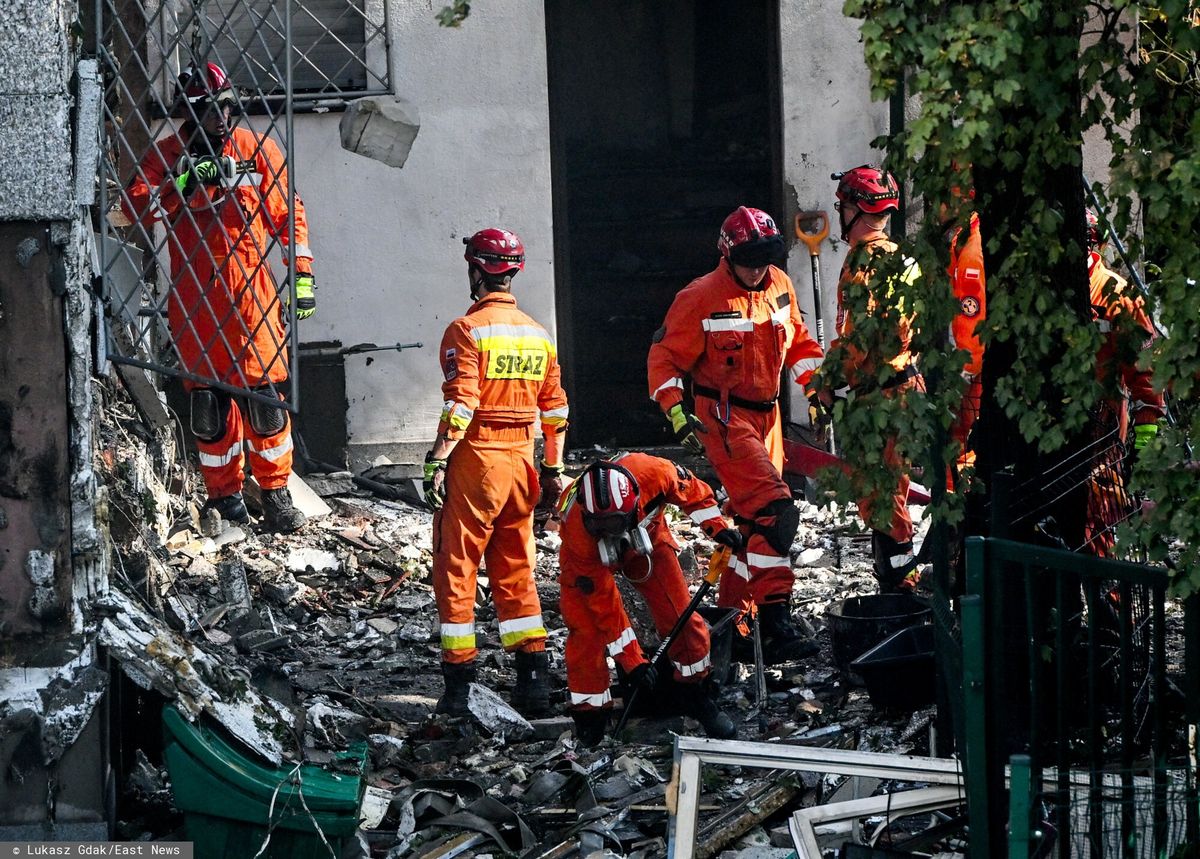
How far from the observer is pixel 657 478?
20.6ft

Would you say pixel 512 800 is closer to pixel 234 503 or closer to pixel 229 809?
pixel 229 809

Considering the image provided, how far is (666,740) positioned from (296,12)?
18.3 ft

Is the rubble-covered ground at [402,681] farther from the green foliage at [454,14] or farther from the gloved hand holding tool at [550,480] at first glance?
the green foliage at [454,14]

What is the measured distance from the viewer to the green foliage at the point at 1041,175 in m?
3.59

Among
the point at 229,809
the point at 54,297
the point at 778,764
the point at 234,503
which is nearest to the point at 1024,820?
the point at 778,764

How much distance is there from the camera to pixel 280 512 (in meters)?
8.81

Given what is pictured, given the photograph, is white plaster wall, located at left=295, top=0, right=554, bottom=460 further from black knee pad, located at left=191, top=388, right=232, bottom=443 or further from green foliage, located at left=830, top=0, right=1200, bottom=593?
green foliage, located at left=830, top=0, right=1200, bottom=593

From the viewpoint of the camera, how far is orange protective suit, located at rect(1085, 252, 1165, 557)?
13.9 feet

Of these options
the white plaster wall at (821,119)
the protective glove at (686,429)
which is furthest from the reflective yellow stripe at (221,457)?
the white plaster wall at (821,119)

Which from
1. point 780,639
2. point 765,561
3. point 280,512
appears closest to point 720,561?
point 765,561

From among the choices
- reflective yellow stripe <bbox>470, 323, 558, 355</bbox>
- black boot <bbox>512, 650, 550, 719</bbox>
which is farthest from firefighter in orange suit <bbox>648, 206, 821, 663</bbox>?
black boot <bbox>512, 650, 550, 719</bbox>

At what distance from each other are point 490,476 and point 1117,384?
3092 millimetres

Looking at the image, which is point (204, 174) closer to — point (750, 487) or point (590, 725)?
point (750, 487)

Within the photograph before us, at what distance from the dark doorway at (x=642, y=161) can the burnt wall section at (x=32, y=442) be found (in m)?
5.94
